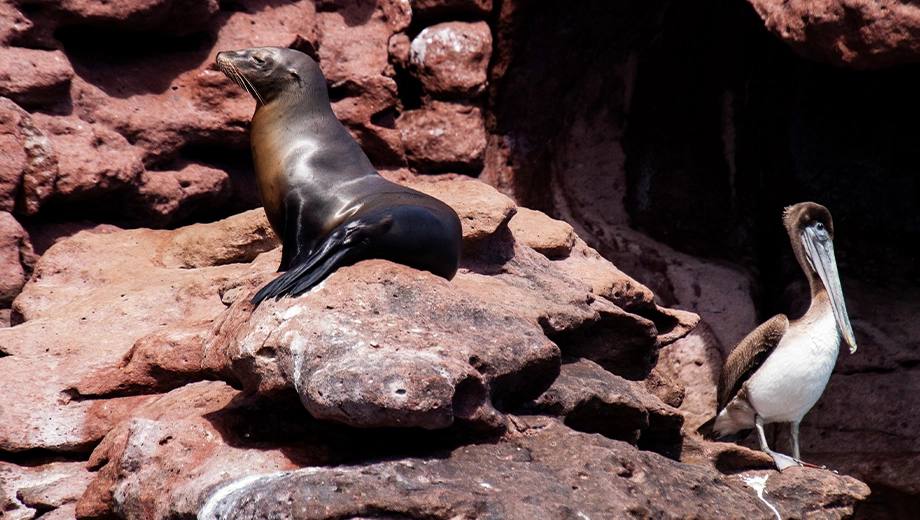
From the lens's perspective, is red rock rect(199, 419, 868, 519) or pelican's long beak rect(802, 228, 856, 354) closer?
red rock rect(199, 419, 868, 519)

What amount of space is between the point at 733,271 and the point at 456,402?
14.7 ft

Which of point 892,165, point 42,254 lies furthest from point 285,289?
point 892,165

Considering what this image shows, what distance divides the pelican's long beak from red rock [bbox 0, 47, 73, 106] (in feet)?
14.9

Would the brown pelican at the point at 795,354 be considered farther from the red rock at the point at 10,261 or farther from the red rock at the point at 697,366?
the red rock at the point at 10,261

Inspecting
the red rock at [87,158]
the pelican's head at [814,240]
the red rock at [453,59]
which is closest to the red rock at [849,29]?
the pelican's head at [814,240]

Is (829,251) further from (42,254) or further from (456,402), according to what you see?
(42,254)

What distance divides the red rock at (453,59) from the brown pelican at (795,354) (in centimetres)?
258

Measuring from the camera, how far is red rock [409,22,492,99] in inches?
274

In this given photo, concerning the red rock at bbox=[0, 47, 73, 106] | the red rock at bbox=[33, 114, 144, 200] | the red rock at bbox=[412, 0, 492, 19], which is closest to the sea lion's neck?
the red rock at bbox=[33, 114, 144, 200]

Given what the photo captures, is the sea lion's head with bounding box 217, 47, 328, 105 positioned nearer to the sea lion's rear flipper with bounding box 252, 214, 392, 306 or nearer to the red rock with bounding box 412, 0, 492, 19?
the sea lion's rear flipper with bounding box 252, 214, 392, 306

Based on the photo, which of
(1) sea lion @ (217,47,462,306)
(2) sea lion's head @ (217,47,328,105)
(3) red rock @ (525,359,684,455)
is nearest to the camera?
(1) sea lion @ (217,47,462,306)

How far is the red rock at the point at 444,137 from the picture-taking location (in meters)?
7.00

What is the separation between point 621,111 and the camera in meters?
7.43

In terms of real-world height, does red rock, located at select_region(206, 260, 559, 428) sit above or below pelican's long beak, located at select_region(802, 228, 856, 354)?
below
